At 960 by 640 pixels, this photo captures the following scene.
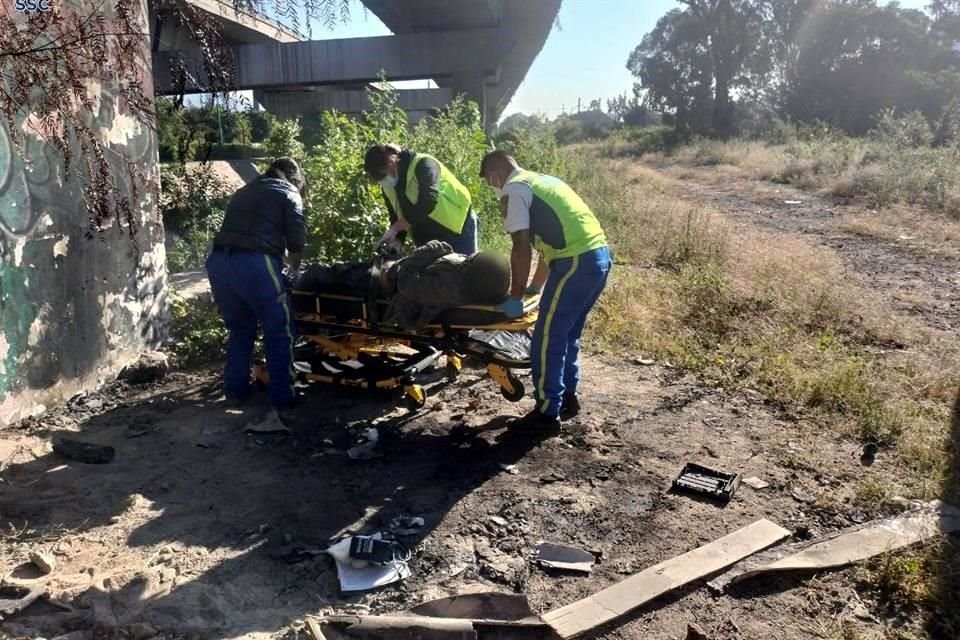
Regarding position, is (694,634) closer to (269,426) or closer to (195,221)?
(269,426)

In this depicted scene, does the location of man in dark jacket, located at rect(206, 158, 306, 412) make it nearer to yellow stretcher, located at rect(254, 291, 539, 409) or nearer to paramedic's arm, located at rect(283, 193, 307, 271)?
paramedic's arm, located at rect(283, 193, 307, 271)

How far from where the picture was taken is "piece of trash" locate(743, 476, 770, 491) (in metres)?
3.91

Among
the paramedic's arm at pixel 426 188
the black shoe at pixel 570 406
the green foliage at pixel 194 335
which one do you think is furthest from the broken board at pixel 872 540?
the green foliage at pixel 194 335

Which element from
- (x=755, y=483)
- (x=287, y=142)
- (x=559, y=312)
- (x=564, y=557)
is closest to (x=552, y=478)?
(x=564, y=557)

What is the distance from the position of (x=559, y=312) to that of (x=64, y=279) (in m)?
3.29

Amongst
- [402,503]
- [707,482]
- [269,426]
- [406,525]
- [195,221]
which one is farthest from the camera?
[195,221]

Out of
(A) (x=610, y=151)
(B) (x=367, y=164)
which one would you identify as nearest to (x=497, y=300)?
(B) (x=367, y=164)

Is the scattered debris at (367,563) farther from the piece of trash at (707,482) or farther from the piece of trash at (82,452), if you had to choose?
the piece of trash at (82,452)

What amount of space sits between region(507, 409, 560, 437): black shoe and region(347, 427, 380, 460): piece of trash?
0.86 metres

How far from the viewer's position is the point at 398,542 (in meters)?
3.29

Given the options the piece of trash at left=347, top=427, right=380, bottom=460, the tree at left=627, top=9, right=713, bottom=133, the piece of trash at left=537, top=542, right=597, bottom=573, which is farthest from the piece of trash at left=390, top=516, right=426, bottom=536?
the tree at left=627, top=9, right=713, bottom=133

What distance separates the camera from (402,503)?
3.72 meters

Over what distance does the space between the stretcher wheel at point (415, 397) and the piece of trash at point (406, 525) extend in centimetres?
137

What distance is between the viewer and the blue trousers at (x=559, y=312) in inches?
170
